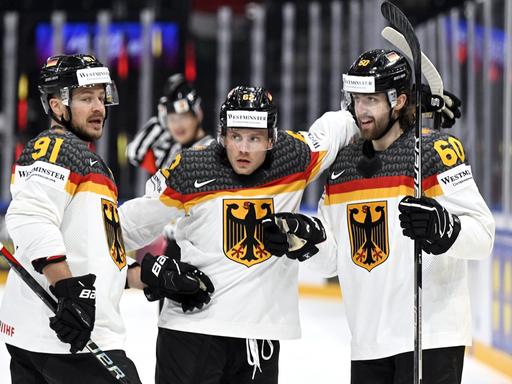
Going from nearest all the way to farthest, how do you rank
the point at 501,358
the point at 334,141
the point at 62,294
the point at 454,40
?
the point at 62,294 → the point at 334,141 → the point at 501,358 → the point at 454,40

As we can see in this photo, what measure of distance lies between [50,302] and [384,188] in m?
0.89

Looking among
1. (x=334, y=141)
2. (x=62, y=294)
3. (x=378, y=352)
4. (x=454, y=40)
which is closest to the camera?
(x=62, y=294)

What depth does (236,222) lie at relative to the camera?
2.67 meters

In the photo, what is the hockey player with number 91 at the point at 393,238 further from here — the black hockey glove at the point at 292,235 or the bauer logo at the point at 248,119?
the bauer logo at the point at 248,119

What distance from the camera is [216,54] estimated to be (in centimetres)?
948

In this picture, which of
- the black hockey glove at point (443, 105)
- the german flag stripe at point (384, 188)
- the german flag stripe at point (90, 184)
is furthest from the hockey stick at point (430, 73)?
the german flag stripe at point (90, 184)

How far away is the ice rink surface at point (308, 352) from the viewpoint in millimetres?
4844

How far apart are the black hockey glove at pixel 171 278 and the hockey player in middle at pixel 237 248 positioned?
0.03 meters

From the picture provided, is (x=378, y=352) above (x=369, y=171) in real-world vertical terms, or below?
below

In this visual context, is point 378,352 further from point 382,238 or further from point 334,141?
point 334,141

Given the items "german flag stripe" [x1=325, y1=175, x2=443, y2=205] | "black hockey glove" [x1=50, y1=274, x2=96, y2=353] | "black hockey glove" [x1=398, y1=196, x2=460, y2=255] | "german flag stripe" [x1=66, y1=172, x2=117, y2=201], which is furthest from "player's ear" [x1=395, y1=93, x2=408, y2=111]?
"black hockey glove" [x1=50, y1=274, x2=96, y2=353]

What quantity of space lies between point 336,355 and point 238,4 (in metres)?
4.97

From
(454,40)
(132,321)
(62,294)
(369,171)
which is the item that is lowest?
(132,321)

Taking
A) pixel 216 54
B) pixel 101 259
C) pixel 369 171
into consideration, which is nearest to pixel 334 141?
pixel 369 171
